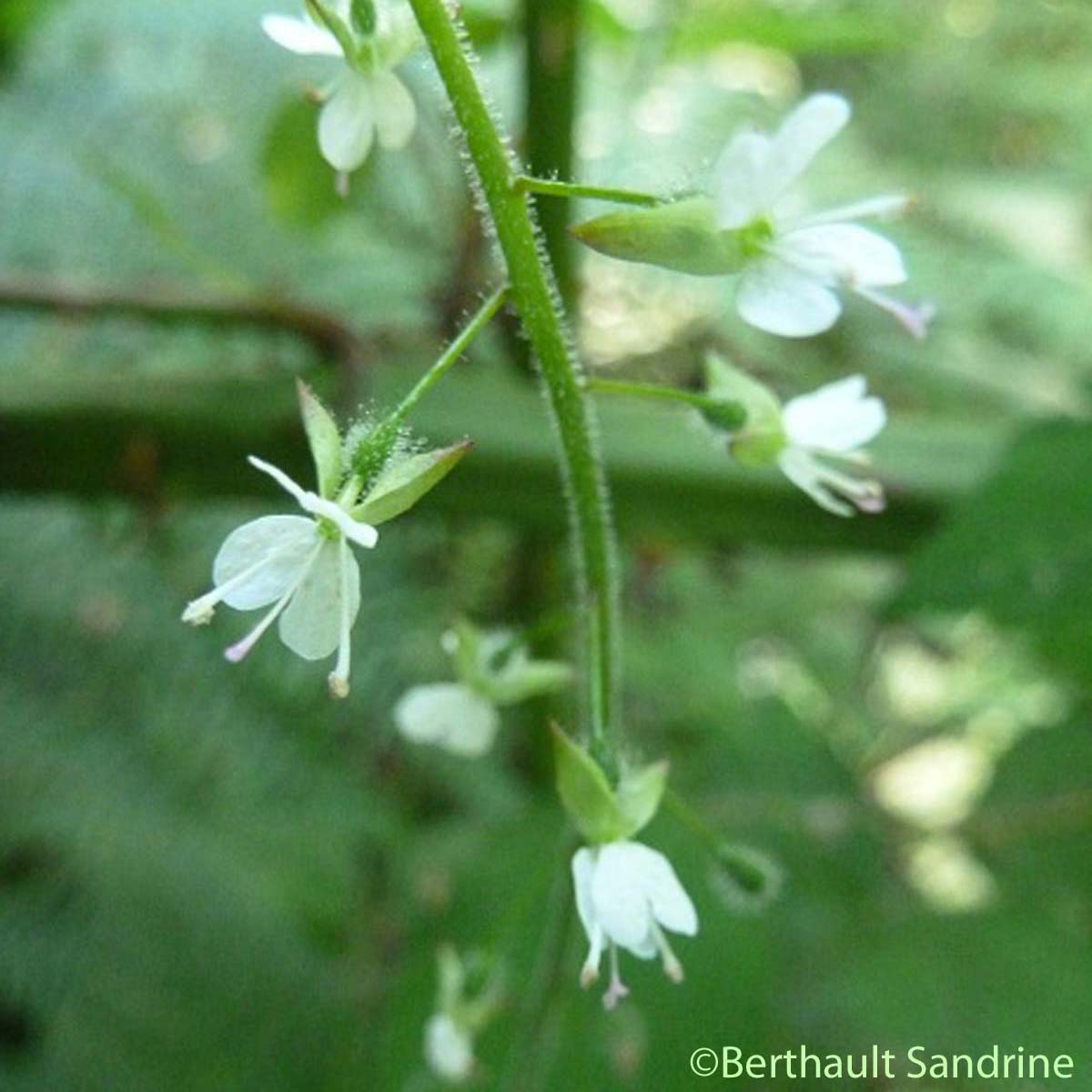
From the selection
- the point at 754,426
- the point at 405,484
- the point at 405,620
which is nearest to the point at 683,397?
the point at 754,426

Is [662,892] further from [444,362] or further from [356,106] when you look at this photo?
[356,106]

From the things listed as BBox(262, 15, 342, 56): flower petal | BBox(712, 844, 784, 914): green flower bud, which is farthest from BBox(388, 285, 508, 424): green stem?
BBox(712, 844, 784, 914): green flower bud

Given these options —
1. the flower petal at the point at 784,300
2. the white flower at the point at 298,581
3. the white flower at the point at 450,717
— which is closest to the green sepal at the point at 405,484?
the white flower at the point at 298,581

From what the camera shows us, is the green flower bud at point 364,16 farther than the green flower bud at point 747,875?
No

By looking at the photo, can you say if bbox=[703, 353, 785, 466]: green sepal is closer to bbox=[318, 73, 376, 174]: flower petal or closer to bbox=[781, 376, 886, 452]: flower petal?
bbox=[781, 376, 886, 452]: flower petal

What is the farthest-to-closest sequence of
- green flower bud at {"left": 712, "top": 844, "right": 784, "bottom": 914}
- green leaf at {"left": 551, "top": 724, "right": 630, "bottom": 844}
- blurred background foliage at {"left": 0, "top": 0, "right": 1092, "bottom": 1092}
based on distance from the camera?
blurred background foliage at {"left": 0, "top": 0, "right": 1092, "bottom": 1092} < green flower bud at {"left": 712, "top": 844, "right": 784, "bottom": 914} < green leaf at {"left": 551, "top": 724, "right": 630, "bottom": 844}

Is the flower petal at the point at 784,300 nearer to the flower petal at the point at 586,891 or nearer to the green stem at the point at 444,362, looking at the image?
the green stem at the point at 444,362
